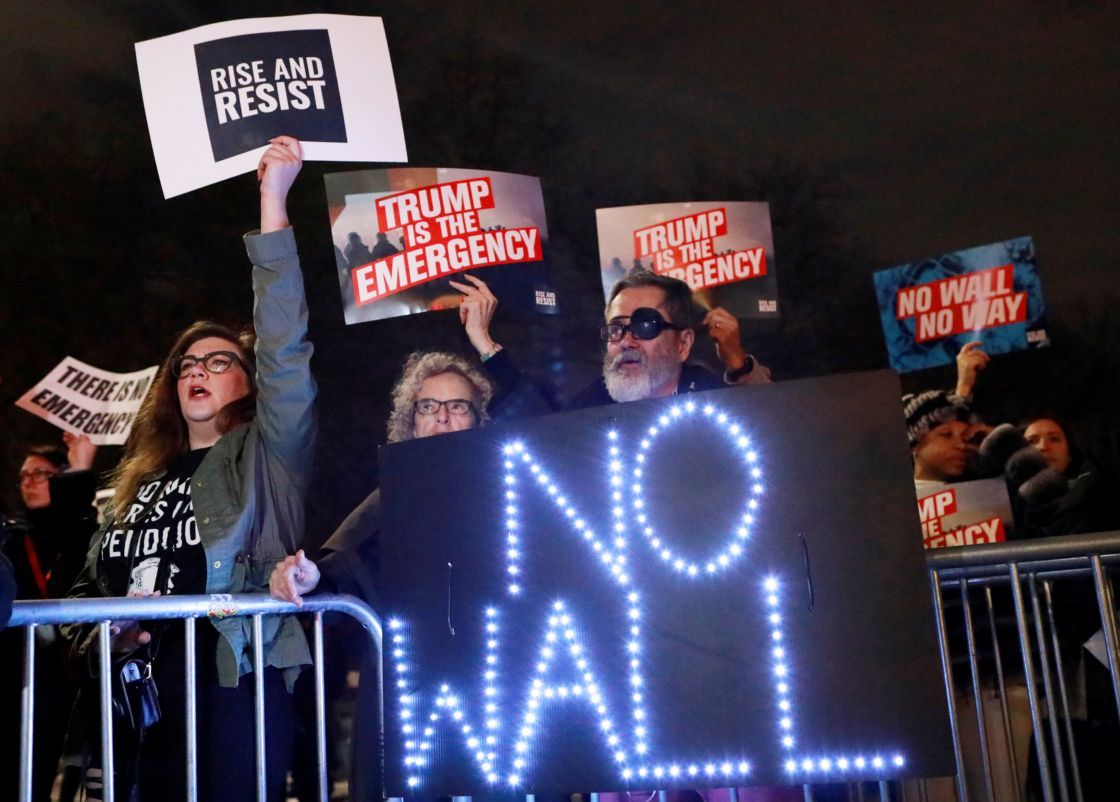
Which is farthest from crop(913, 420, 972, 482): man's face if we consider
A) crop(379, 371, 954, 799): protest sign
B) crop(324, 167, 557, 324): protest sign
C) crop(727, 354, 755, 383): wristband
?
crop(379, 371, 954, 799): protest sign

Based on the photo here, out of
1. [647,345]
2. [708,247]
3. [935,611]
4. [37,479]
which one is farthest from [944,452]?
[37,479]

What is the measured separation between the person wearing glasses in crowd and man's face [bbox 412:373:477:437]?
129cm

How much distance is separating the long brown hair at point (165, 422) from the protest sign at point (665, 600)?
0.75 m

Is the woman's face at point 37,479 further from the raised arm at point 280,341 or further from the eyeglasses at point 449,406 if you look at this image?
the raised arm at point 280,341

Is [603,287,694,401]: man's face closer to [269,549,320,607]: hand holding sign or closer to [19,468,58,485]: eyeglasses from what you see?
[269,549,320,607]: hand holding sign

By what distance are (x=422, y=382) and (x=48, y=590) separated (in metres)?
1.71

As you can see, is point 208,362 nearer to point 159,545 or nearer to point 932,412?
point 159,545

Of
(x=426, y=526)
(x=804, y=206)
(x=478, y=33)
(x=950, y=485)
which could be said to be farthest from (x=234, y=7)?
(x=426, y=526)

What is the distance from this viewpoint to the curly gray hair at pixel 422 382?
3523 millimetres

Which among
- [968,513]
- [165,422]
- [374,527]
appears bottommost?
[374,527]

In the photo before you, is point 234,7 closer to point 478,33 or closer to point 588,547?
point 478,33

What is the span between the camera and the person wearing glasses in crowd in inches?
139

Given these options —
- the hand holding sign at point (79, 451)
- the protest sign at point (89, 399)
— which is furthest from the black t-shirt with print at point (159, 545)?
the protest sign at point (89, 399)

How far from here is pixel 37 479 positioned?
5.05 m
